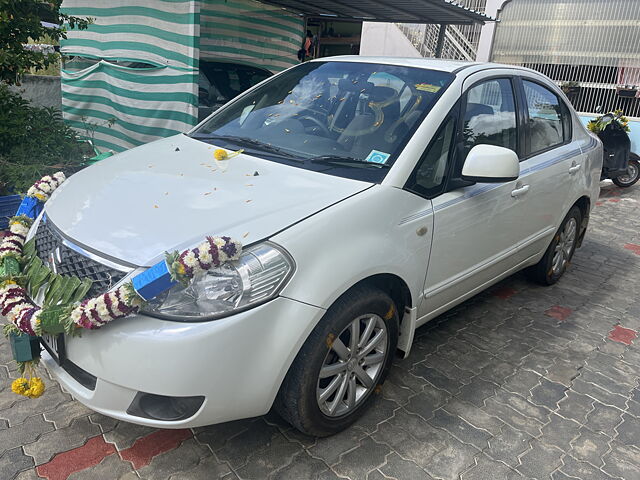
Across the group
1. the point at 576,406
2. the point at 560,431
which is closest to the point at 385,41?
the point at 576,406

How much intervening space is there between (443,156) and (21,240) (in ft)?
7.12

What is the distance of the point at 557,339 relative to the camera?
3762 mm

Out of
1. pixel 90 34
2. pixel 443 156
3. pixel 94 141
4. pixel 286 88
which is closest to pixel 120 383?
pixel 443 156

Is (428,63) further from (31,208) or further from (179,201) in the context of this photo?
(31,208)

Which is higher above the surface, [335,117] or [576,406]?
[335,117]

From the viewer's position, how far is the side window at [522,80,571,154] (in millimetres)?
3742

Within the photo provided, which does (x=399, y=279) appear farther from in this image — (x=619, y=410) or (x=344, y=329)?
(x=619, y=410)

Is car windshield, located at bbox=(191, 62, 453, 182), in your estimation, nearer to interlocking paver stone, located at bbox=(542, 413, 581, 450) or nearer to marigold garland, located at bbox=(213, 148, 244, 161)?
marigold garland, located at bbox=(213, 148, 244, 161)

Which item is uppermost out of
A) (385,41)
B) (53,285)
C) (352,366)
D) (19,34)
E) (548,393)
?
(385,41)

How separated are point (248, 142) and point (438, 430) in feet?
6.20

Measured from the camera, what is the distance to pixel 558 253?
4.61m

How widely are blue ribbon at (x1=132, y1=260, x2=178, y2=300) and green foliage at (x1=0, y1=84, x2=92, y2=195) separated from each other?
3.61 meters

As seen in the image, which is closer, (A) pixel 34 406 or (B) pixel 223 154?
(A) pixel 34 406

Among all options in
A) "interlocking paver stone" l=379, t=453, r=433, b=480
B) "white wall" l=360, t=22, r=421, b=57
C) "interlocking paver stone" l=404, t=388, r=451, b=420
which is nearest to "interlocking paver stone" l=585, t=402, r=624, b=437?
"interlocking paver stone" l=404, t=388, r=451, b=420
